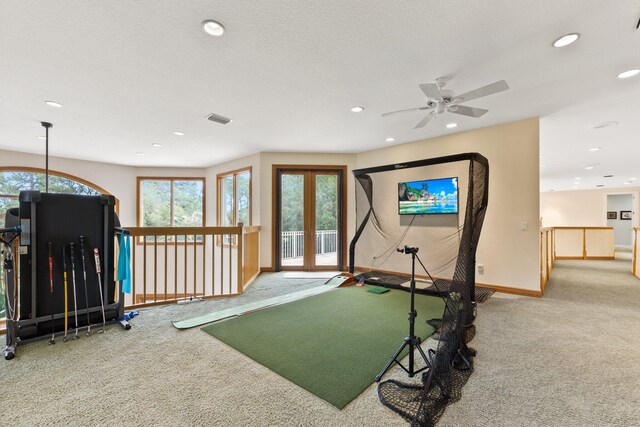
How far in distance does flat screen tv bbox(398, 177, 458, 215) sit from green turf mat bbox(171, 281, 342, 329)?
6.92ft

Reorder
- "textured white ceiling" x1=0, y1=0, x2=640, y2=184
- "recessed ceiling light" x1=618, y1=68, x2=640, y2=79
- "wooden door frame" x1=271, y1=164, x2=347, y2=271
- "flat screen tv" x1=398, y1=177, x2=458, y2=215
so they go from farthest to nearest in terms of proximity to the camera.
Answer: "wooden door frame" x1=271, y1=164, x2=347, y2=271 → "flat screen tv" x1=398, y1=177, x2=458, y2=215 → "recessed ceiling light" x1=618, y1=68, x2=640, y2=79 → "textured white ceiling" x1=0, y1=0, x2=640, y2=184

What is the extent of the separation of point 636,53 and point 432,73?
1765 mm

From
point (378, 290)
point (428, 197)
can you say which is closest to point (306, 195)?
point (428, 197)

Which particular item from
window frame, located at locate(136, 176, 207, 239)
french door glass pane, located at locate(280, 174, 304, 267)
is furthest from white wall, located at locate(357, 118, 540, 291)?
window frame, located at locate(136, 176, 207, 239)

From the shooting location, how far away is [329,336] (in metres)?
2.77

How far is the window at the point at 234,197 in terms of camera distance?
6864 millimetres

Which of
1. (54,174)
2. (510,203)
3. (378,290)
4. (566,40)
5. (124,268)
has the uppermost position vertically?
(566,40)

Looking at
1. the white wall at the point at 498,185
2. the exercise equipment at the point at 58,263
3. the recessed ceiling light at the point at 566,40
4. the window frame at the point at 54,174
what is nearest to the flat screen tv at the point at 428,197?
the white wall at the point at 498,185

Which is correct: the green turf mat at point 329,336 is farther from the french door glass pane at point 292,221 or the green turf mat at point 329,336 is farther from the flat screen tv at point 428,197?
the french door glass pane at point 292,221

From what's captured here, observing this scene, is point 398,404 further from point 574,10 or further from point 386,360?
point 574,10

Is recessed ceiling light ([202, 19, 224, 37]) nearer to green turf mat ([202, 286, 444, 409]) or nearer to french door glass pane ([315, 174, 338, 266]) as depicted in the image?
green turf mat ([202, 286, 444, 409])

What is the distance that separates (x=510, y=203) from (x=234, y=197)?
19.8 ft

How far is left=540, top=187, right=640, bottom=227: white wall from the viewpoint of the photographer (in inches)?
451

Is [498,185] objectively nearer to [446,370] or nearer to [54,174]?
[446,370]
